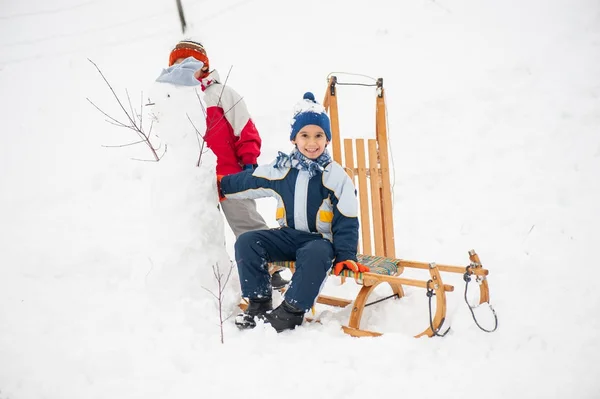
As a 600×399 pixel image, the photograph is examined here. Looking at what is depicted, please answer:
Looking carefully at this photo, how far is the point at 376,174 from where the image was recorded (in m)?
3.34

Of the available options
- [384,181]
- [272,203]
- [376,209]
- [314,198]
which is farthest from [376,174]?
[272,203]

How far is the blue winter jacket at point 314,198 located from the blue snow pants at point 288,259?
3.1 inches

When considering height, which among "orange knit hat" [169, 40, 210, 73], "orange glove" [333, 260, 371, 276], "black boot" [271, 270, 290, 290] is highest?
"orange knit hat" [169, 40, 210, 73]

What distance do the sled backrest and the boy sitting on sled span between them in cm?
49

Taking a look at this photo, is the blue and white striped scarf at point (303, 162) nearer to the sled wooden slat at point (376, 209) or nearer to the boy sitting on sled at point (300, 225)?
the boy sitting on sled at point (300, 225)

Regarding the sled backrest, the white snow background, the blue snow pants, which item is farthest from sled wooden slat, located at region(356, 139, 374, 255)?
the blue snow pants

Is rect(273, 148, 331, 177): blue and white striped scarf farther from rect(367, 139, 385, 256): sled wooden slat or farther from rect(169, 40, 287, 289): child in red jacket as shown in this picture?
rect(367, 139, 385, 256): sled wooden slat

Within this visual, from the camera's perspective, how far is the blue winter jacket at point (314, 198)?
2.70 m

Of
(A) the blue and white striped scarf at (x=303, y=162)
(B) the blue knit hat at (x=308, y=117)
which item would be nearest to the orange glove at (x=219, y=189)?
(A) the blue and white striped scarf at (x=303, y=162)

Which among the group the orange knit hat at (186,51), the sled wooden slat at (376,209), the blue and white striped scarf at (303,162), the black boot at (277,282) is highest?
the orange knit hat at (186,51)

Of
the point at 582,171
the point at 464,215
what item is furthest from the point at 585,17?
the point at 464,215

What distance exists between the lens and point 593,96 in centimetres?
463

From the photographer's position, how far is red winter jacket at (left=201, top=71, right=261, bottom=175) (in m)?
3.08

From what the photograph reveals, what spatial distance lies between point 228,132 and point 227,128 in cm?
3
